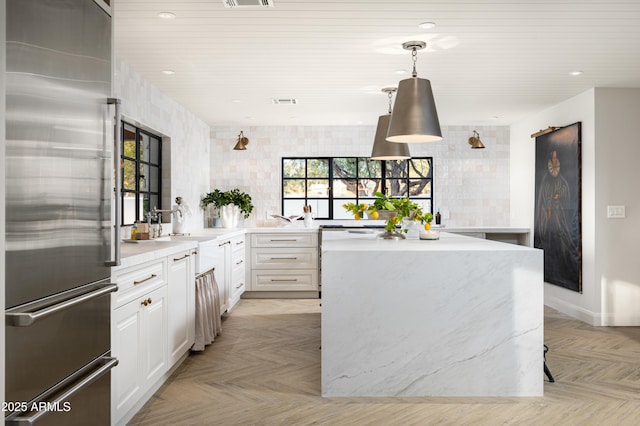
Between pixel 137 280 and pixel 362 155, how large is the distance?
5018 millimetres

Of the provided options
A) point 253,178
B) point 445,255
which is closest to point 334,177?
point 253,178

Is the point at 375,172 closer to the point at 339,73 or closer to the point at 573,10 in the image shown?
the point at 339,73

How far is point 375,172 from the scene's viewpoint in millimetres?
7523

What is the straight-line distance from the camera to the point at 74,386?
1.98 m

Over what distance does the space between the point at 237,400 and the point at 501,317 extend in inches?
64.9

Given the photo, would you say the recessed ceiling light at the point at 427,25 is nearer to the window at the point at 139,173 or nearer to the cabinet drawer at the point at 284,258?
the window at the point at 139,173

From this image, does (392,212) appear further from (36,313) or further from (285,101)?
(36,313)

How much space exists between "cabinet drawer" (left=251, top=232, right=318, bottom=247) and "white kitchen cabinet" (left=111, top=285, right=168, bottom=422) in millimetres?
3402

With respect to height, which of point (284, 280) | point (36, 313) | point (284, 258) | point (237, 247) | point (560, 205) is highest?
point (560, 205)

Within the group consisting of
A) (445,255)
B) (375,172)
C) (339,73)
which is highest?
(339,73)

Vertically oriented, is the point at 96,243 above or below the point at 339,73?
below

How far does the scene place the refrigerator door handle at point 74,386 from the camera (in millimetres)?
1634

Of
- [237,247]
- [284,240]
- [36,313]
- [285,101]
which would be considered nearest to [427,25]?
[285,101]

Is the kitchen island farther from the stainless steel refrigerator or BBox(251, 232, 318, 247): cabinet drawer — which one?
BBox(251, 232, 318, 247): cabinet drawer
